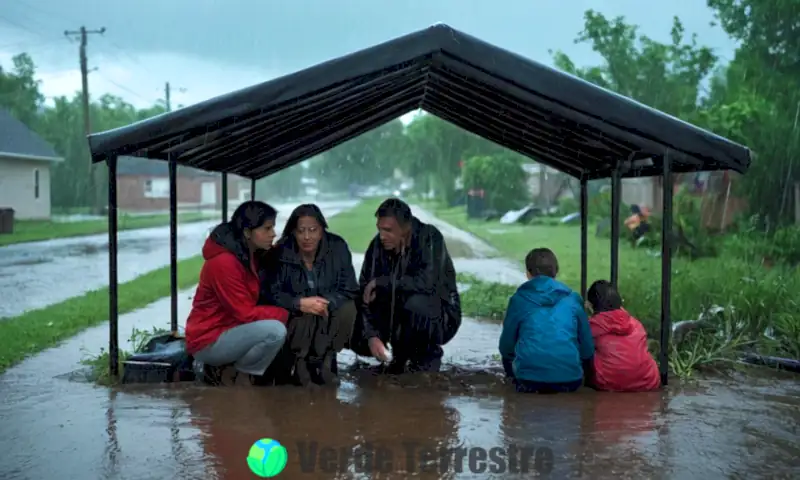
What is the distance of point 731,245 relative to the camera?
1819 cm

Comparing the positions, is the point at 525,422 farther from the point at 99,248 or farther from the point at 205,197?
the point at 205,197

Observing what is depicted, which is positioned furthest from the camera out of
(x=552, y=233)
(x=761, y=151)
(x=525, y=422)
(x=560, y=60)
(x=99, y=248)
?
(x=560, y=60)

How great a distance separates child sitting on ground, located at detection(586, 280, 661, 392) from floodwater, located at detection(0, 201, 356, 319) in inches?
347

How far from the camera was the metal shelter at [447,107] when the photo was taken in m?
→ 5.53

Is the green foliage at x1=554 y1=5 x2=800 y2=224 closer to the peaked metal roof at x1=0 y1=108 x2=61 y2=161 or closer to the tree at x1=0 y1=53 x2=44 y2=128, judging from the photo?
the peaked metal roof at x1=0 y1=108 x2=61 y2=161

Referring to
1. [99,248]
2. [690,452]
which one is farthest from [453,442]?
[99,248]

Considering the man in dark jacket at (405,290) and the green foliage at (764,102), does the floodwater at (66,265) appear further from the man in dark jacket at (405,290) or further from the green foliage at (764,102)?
the green foliage at (764,102)

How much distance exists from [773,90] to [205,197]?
6087cm

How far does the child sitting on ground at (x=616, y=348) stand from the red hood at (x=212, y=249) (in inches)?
105

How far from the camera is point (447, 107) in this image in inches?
336

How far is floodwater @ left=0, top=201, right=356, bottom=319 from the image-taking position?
1395 centimetres

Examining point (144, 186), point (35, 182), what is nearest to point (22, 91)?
point (144, 186)

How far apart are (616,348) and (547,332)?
2.00ft

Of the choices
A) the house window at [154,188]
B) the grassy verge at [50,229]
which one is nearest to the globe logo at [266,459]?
the grassy verge at [50,229]
